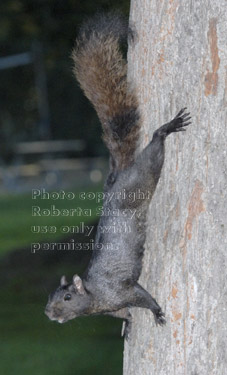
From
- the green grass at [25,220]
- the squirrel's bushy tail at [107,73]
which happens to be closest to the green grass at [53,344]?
the green grass at [25,220]

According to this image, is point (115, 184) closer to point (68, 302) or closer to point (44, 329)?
point (68, 302)

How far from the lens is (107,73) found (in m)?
3.23

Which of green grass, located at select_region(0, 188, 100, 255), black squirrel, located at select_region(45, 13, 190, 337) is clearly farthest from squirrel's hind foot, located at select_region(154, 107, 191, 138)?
green grass, located at select_region(0, 188, 100, 255)

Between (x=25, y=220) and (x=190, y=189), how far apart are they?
33.6 ft

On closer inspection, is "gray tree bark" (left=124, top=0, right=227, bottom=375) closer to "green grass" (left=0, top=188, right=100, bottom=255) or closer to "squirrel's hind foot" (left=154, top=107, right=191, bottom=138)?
"squirrel's hind foot" (left=154, top=107, right=191, bottom=138)

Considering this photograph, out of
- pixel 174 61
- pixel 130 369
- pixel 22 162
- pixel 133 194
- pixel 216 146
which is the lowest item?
pixel 22 162

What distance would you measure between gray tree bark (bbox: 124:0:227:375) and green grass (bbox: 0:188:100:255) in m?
6.21

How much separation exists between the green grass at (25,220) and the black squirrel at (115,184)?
595 cm

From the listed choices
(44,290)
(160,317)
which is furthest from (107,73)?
(44,290)

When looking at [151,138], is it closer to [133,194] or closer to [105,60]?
[133,194]

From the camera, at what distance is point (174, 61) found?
2.86 m

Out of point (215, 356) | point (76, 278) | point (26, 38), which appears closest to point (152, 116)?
point (76, 278)

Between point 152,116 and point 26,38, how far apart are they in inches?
200

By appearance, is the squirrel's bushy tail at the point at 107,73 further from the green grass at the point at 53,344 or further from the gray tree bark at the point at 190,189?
the green grass at the point at 53,344
